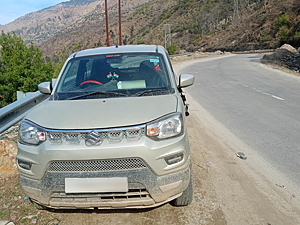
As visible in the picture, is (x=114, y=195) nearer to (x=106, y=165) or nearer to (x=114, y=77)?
(x=106, y=165)

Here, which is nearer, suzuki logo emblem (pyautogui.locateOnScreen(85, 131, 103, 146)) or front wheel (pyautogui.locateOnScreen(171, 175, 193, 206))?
suzuki logo emblem (pyautogui.locateOnScreen(85, 131, 103, 146))

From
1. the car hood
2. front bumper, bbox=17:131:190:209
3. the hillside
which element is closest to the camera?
front bumper, bbox=17:131:190:209

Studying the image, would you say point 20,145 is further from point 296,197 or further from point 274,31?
point 274,31

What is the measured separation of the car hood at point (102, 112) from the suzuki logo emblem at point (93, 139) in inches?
2.6

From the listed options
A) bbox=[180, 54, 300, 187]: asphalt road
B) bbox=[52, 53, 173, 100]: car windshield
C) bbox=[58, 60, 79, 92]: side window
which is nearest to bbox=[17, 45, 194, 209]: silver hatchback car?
bbox=[52, 53, 173, 100]: car windshield

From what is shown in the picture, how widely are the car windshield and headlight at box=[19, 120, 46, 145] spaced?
0.79 metres

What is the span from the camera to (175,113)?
9.45ft

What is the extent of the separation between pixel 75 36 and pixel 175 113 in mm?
166630

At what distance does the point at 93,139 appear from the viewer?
2.63 m

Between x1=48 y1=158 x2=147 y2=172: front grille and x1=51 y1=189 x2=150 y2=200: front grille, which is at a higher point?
x1=48 y1=158 x2=147 y2=172: front grille

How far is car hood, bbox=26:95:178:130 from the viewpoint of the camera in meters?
2.71

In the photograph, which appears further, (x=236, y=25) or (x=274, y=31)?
(x=236, y=25)

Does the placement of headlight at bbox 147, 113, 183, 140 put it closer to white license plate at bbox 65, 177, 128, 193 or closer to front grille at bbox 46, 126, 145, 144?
front grille at bbox 46, 126, 145, 144

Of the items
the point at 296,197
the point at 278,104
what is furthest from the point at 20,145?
the point at 278,104
